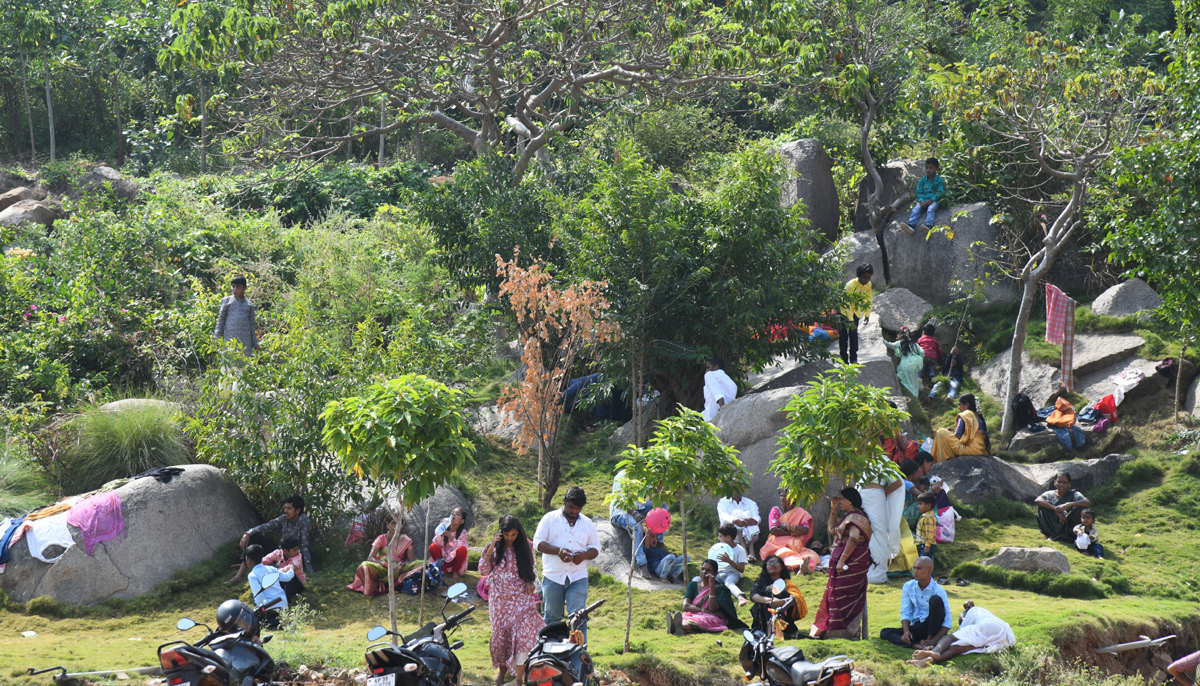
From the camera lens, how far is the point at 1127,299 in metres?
16.3

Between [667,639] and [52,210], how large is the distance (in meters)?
23.1

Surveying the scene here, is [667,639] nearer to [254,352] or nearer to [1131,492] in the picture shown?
[254,352]

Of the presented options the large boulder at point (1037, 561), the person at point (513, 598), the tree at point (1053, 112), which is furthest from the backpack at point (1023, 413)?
the person at point (513, 598)


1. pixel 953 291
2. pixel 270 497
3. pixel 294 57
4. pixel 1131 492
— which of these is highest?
pixel 294 57

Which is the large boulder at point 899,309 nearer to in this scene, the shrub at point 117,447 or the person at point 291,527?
the person at point 291,527

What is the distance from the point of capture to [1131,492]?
1285 centimetres

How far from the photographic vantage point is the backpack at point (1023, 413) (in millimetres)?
14383

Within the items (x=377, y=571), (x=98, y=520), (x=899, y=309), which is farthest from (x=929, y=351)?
(x=98, y=520)

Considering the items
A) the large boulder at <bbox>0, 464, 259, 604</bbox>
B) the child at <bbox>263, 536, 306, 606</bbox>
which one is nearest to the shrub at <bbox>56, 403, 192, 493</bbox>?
the large boulder at <bbox>0, 464, 259, 604</bbox>

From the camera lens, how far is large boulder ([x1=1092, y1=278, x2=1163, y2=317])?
16.1 m

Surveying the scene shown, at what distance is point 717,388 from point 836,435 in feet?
13.4

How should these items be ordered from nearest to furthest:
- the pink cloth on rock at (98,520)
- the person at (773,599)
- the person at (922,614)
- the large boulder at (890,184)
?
1. the person at (773,599)
2. the person at (922,614)
3. the pink cloth on rock at (98,520)
4. the large boulder at (890,184)

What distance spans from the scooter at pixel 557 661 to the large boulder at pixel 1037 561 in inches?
242

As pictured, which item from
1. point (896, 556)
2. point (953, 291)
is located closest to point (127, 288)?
point (896, 556)
